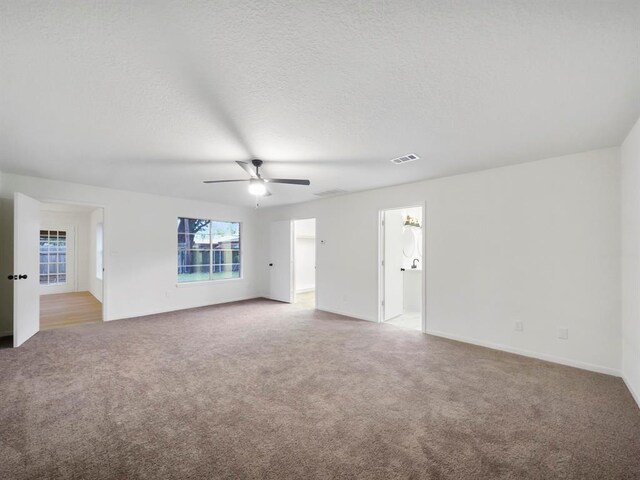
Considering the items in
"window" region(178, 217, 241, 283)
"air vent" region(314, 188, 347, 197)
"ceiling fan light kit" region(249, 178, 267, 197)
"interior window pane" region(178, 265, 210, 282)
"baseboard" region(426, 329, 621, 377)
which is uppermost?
"air vent" region(314, 188, 347, 197)

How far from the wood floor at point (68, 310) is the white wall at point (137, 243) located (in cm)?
62

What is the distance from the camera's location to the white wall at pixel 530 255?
3.13m

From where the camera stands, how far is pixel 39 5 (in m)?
1.33

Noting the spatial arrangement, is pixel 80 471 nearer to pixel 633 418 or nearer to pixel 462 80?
pixel 462 80

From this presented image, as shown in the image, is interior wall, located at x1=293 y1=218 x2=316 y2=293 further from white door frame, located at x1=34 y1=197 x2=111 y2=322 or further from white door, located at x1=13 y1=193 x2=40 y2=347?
white door, located at x1=13 y1=193 x2=40 y2=347

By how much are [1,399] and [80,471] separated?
1.60 m

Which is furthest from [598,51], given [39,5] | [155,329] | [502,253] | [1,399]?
[155,329]

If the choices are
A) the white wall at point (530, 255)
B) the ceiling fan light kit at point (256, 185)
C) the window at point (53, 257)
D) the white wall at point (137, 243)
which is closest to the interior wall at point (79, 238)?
the window at point (53, 257)

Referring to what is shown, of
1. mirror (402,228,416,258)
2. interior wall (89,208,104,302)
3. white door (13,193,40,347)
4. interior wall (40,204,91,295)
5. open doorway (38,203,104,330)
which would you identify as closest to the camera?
white door (13,193,40,347)

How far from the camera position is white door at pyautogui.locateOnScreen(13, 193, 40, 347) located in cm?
390

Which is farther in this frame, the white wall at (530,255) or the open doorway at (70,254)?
the open doorway at (70,254)

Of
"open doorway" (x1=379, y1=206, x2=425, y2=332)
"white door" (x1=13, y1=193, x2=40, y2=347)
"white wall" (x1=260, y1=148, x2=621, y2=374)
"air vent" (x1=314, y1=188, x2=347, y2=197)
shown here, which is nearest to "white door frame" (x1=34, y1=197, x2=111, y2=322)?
"white door" (x1=13, y1=193, x2=40, y2=347)

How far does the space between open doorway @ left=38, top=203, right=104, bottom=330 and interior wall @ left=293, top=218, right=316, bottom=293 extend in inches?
209

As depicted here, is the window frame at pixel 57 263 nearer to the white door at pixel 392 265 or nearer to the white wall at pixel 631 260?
the white door at pixel 392 265
